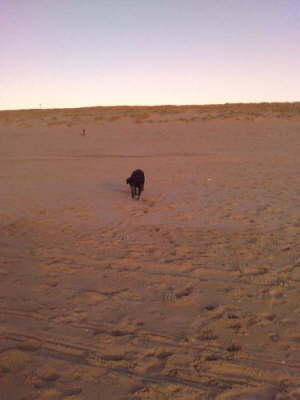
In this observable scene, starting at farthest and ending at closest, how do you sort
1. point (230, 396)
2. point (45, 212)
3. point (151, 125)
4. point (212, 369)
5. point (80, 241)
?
point (151, 125) → point (45, 212) → point (80, 241) → point (212, 369) → point (230, 396)

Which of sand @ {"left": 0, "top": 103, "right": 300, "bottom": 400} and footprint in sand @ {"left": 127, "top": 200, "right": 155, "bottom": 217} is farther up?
footprint in sand @ {"left": 127, "top": 200, "right": 155, "bottom": 217}

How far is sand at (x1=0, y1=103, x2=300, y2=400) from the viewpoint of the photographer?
2.99 metres

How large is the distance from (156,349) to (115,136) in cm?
2316

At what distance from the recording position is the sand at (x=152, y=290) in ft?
9.81

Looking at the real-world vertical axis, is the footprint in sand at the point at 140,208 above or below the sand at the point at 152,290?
above

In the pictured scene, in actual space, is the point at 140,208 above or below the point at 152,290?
above

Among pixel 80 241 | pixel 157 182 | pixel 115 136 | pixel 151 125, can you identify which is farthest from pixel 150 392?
pixel 151 125

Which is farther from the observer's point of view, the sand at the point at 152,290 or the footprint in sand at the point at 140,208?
the footprint in sand at the point at 140,208

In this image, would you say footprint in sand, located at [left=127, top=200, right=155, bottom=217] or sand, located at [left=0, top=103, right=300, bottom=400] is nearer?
sand, located at [left=0, top=103, right=300, bottom=400]

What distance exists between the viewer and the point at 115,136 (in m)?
25.7

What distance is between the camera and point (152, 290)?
450cm

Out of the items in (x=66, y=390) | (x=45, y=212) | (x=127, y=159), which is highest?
A: (x=127, y=159)

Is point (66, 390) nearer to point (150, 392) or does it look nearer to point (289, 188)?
point (150, 392)

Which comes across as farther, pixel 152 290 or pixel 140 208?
pixel 140 208
